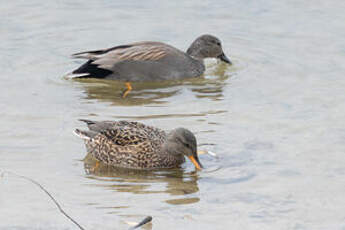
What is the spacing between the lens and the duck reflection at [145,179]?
7906 mm

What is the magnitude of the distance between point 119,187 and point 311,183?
183 cm

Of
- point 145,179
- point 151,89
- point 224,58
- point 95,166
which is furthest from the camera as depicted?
point 224,58

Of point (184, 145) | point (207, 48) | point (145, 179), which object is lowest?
point (145, 179)

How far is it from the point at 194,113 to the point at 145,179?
2219mm

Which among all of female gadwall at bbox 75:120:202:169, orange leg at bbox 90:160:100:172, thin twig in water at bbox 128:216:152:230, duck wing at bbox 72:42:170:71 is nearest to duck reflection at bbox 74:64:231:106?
duck wing at bbox 72:42:170:71

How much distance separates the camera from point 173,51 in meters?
12.6

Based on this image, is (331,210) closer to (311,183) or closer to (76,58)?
(311,183)

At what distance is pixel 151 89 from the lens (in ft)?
39.3

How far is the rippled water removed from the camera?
290 inches

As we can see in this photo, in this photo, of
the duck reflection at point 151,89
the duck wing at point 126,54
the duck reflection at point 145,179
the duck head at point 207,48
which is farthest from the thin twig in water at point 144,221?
the duck head at point 207,48

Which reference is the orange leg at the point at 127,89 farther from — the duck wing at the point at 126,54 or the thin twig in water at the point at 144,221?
the thin twig in water at the point at 144,221

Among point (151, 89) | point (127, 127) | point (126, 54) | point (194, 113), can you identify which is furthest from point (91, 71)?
point (127, 127)

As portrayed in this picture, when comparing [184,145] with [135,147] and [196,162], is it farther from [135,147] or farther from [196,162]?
[135,147]

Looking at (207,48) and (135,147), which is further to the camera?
(207,48)
